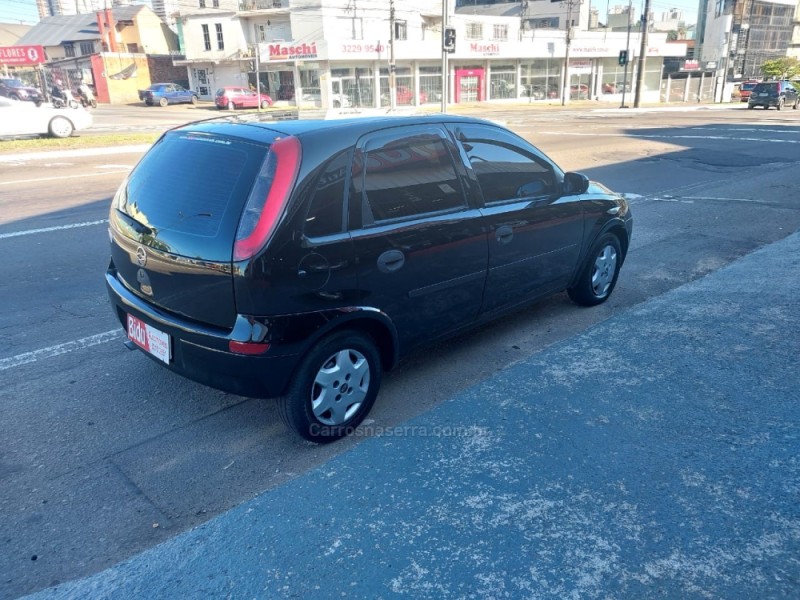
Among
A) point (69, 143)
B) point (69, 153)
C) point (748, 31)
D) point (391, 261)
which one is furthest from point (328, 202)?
point (748, 31)

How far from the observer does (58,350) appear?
15.0ft

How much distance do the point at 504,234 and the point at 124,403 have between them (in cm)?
261

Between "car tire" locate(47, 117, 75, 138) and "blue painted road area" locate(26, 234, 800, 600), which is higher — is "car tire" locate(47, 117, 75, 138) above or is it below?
above

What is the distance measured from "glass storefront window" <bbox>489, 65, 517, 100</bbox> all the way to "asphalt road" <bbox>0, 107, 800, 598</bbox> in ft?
145

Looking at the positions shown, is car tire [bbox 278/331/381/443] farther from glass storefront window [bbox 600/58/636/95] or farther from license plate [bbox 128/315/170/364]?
glass storefront window [bbox 600/58/636/95]

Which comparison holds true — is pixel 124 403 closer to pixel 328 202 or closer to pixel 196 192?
pixel 196 192

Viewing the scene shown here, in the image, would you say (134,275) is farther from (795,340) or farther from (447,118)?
(795,340)

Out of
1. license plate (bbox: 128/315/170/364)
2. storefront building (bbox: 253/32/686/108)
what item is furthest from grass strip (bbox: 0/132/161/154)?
storefront building (bbox: 253/32/686/108)

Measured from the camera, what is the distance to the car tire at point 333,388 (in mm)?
3279

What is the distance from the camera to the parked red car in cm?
3912

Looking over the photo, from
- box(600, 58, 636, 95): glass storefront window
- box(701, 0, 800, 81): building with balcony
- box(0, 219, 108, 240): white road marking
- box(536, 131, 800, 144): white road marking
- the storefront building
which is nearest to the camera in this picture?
box(0, 219, 108, 240): white road marking

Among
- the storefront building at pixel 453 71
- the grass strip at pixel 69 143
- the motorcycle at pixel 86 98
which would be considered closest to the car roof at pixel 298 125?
the grass strip at pixel 69 143

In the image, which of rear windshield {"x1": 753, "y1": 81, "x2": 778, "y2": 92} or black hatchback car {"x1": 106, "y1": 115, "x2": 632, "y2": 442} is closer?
black hatchback car {"x1": 106, "y1": 115, "x2": 632, "y2": 442}

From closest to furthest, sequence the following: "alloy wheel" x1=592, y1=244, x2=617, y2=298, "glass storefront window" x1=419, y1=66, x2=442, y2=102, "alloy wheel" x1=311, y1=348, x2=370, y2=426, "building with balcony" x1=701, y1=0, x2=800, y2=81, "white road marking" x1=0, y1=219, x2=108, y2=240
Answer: "alloy wheel" x1=311, y1=348, x2=370, y2=426, "alloy wheel" x1=592, y1=244, x2=617, y2=298, "white road marking" x1=0, y1=219, x2=108, y2=240, "glass storefront window" x1=419, y1=66, x2=442, y2=102, "building with balcony" x1=701, y1=0, x2=800, y2=81
